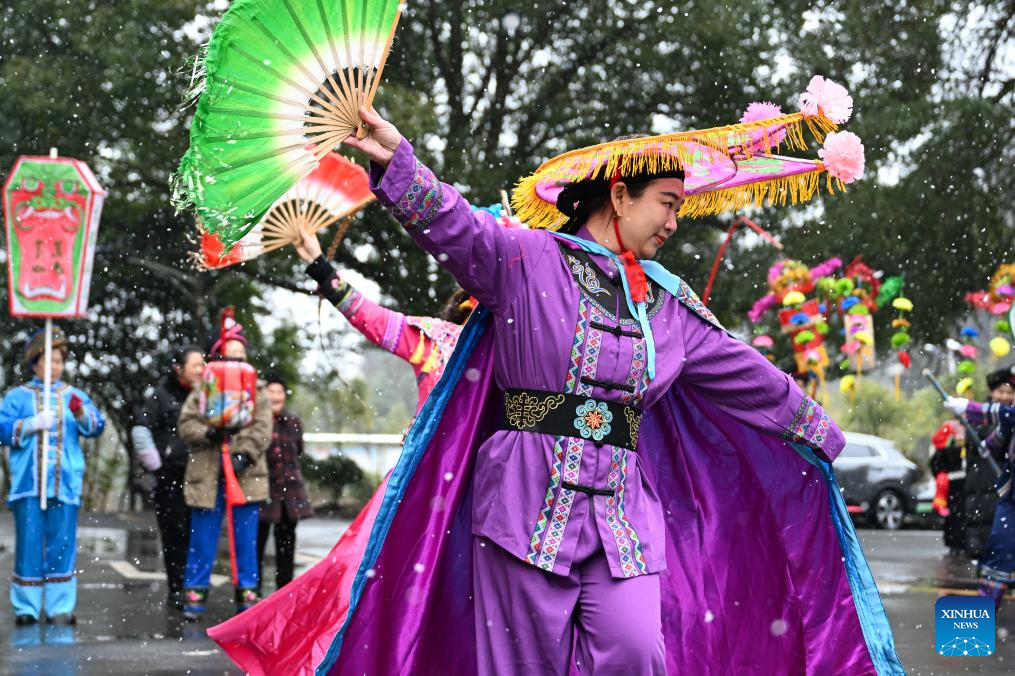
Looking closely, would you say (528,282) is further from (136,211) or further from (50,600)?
(136,211)

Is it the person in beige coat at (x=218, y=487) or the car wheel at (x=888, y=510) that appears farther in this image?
the car wheel at (x=888, y=510)

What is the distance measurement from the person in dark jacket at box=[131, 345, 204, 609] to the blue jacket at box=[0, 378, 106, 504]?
2.19ft

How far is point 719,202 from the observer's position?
4352 millimetres

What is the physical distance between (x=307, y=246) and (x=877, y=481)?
44.9 ft

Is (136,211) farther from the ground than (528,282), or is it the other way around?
(136,211)

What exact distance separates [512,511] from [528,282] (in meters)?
0.57

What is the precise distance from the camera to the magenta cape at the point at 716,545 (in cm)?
396

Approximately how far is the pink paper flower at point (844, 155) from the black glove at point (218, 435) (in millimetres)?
5691

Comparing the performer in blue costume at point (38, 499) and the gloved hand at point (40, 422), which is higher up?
the gloved hand at point (40, 422)

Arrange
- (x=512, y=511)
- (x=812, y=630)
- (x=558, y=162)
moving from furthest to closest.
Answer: (x=812, y=630) < (x=558, y=162) < (x=512, y=511)

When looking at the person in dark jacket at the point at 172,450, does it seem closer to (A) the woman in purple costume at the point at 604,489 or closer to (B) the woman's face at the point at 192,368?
(B) the woman's face at the point at 192,368

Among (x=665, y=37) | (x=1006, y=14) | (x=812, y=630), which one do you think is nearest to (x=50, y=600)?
(x=812, y=630)

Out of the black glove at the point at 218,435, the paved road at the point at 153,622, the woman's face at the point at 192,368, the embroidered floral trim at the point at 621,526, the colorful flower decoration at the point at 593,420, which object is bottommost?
the paved road at the point at 153,622

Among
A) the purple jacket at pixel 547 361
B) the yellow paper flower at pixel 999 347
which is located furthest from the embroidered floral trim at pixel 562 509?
the yellow paper flower at pixel 999 347
